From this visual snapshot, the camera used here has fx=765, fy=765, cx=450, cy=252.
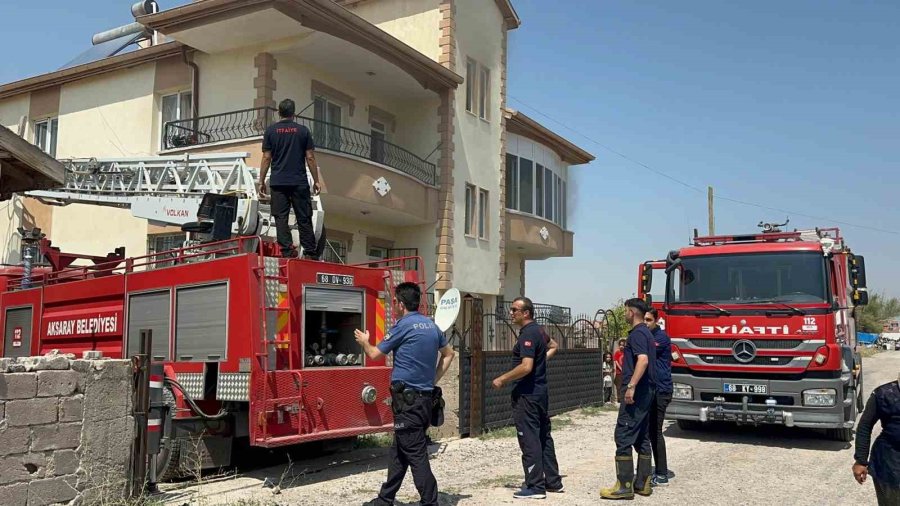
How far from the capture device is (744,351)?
11.2 m

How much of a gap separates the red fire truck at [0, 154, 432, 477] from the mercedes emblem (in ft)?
16.3

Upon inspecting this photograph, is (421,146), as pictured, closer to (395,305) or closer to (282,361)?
(395,305)

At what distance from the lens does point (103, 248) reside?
62.1 feet

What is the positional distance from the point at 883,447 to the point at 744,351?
20.8 ft

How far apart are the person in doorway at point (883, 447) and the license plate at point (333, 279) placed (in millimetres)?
5456

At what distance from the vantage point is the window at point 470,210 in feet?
70.0

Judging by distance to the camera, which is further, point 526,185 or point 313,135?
point 526,185

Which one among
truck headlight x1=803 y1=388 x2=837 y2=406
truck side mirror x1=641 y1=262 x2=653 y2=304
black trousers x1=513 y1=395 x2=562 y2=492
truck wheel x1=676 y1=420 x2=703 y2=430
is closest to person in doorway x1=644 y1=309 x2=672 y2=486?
black trousers x1=513 y1=395 x2=562 y2=492

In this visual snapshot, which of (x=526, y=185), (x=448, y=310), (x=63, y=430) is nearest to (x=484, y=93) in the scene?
(x=526, y=185)

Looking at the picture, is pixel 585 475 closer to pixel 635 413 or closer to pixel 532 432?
pixel 635 413

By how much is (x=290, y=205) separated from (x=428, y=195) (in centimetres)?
1073

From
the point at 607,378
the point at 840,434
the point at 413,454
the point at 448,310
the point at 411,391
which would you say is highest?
the point at 448,310

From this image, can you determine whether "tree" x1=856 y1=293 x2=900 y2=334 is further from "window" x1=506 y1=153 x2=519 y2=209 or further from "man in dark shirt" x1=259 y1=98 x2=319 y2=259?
"man in dark shirt" x1=259 y1=98 x2=319 y2=259

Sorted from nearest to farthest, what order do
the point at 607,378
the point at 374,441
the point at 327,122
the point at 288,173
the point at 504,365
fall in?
the point at 288,173 < the point at 374,441 < the point at 504,365 < the point at 327,122 < the point at 607,378
